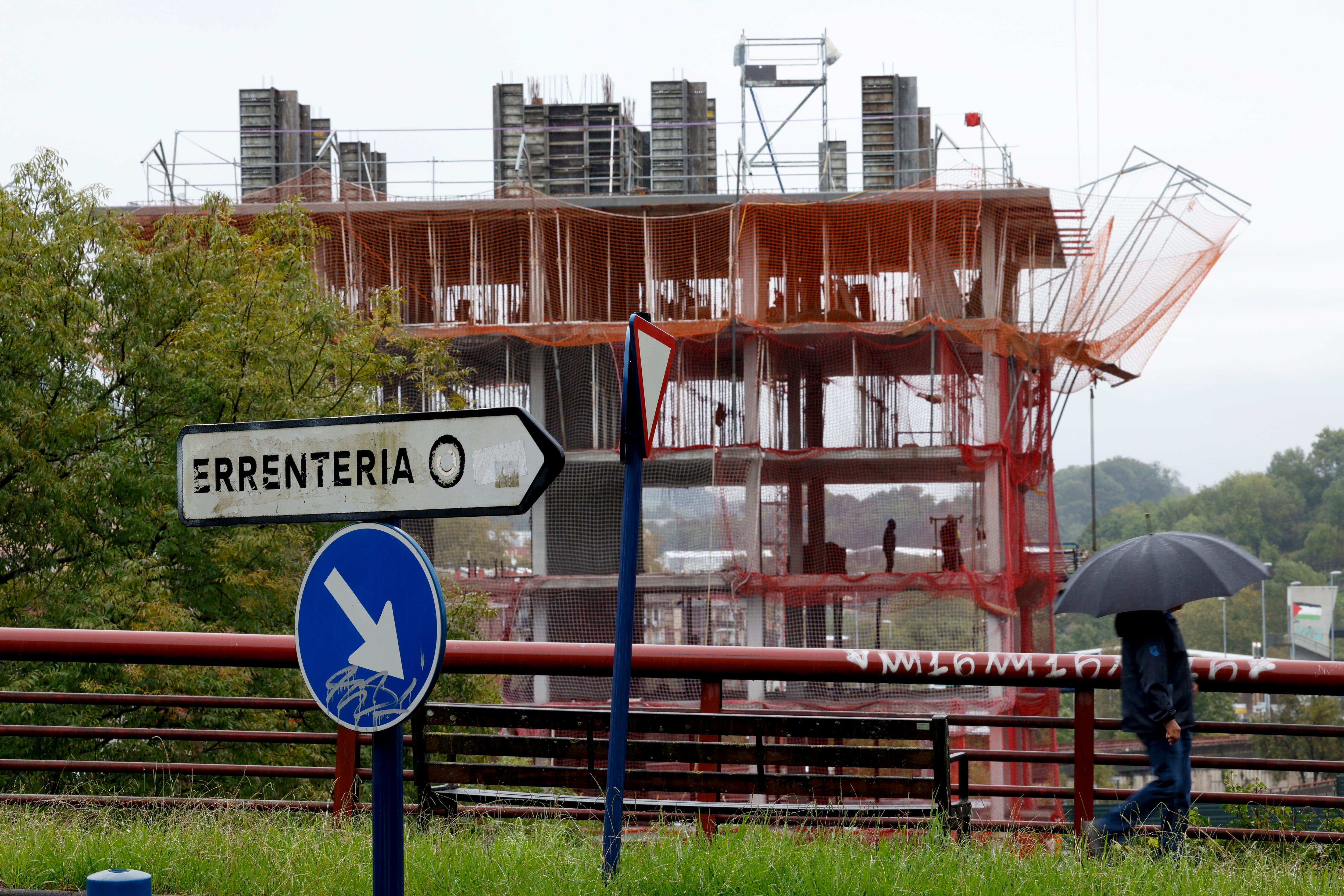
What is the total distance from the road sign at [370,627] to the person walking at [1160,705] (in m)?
3.23

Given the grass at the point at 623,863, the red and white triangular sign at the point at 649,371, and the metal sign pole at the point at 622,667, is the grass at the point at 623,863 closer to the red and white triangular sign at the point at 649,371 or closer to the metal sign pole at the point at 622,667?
the metal sign pole at the point at 622,667

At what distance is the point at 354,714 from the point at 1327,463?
15027 centimetres

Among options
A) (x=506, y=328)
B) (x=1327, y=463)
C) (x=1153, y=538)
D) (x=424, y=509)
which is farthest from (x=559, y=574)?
(x=1327, y=463)

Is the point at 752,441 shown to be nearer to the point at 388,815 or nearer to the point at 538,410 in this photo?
the point at 538,410

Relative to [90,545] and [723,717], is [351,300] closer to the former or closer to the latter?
[90,545]

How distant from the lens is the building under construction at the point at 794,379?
22953mm

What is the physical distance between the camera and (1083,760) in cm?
432

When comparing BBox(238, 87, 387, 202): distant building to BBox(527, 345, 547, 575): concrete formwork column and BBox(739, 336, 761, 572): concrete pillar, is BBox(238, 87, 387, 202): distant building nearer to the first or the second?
BBox(527, 345, 547, 575): concrete formwork column

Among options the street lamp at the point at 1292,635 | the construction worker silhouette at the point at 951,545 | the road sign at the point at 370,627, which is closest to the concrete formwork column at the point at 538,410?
the construction worker silhouette at the point at 951,545

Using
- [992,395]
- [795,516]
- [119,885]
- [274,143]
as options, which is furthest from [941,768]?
[274,143]

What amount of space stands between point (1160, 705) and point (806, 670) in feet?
4.99

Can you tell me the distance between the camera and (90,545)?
1523cm

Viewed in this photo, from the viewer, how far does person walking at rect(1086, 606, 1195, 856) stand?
4.64 metres

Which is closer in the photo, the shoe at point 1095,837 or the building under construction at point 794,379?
the shoe at point 1095,837
